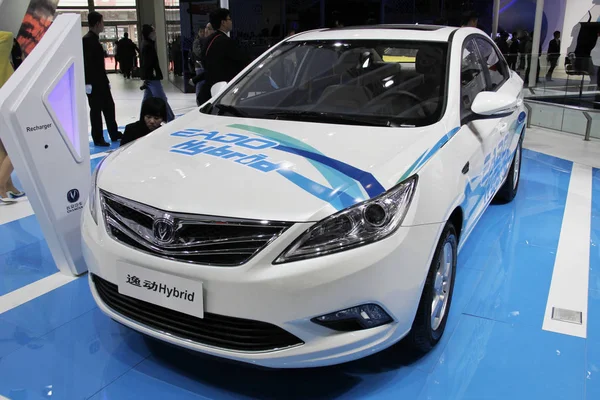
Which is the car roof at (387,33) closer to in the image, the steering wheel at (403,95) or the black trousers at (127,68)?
the steering wheel at (403,95)

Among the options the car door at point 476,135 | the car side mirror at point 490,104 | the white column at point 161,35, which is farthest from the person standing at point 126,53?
the car side mirror at point 490,104

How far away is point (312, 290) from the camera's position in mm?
1728

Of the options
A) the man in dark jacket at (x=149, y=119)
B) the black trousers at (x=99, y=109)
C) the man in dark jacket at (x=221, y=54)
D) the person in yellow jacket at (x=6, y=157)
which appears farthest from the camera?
the black trousers at (x=99, y=109)

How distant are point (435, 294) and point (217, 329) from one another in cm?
96

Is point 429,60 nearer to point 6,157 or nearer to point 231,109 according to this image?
point 231,109

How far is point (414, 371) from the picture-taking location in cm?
226

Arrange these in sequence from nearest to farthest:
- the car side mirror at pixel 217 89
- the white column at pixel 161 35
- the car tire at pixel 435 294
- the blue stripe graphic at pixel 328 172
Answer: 1. the blue stripe graphic at pixel 328 172
2. the car tire at pixel 435 294
3. the car side mirror at pixel 217 89
4. the white column at pixel 161 35

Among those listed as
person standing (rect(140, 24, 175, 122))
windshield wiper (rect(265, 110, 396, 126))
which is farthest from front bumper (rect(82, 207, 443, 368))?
person standing (rect(140, 24, 175, 122))

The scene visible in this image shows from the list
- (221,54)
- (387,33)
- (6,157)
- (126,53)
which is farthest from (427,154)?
(126,53)

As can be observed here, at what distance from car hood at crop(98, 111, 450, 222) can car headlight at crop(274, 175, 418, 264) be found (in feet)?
0.11

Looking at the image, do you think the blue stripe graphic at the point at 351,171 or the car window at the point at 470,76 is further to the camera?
the car window at the point at 470,76

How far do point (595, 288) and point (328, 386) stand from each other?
179 centimetres

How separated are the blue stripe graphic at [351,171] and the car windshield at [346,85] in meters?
0.46

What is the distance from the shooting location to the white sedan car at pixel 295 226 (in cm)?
176
